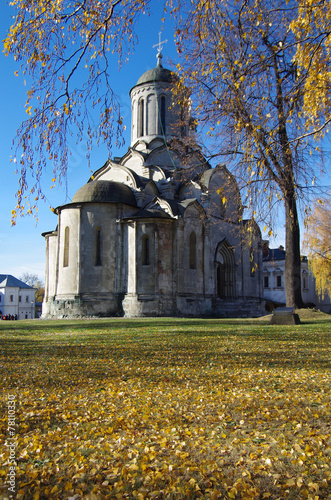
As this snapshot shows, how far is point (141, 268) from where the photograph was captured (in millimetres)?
26891

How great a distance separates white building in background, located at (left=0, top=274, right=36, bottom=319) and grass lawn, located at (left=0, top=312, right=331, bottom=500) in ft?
235

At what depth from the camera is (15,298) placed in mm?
75000

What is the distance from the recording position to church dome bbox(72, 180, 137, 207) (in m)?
28.0

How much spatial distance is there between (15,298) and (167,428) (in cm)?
7631

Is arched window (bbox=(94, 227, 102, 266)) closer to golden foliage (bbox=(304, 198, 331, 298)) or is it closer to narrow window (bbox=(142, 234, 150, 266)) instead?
narrow window (bbox=(142, 234, 150, 266))

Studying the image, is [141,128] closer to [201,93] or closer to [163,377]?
[201,93]

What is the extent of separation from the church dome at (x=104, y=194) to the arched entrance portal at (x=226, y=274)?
8.64m

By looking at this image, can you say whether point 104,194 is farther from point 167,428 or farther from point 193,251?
point 167,428

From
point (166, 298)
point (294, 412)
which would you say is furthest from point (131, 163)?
point (294, 412)

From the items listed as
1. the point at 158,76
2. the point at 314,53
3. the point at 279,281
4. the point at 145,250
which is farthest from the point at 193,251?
the point at 279,281

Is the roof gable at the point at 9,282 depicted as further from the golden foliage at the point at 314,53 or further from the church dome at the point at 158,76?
the golden foliage at the point at 314,53

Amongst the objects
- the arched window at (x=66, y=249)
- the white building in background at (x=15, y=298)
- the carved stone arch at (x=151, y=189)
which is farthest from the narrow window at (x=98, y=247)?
the white building in background at (x=15, y=298)

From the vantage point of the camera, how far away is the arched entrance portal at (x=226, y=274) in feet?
108

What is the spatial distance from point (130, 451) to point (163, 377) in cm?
293
